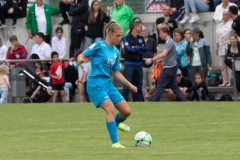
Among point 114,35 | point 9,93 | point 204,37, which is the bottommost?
point 9,93

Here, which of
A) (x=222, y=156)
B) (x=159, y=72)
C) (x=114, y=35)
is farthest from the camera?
(x=159, y=72)

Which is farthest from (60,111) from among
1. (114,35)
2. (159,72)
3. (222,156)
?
(222,156)

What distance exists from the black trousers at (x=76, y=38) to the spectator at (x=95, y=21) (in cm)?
71

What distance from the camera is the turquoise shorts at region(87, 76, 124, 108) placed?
1128cm

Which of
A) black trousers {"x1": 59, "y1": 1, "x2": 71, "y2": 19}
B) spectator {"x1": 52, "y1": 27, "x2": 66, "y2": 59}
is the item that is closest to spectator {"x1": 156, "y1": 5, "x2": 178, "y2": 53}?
spectator {"x1": 52, "y1": 27, "x2": 66, "y2": 59}

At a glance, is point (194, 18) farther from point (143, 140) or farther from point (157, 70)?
point (143, 140)

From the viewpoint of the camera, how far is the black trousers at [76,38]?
24781 millimetres

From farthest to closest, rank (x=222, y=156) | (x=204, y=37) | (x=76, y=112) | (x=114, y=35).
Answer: (x=204, y=37) → (x=76, y=112) → (x=114, y=35) → (x=222, y=156)

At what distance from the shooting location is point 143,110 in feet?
60.7

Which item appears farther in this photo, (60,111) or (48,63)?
(48,63)

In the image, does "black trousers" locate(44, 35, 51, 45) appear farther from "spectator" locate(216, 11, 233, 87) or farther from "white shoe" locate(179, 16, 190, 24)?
"spectator" locate(216, 11, 233, 87)

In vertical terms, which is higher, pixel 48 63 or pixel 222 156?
pixel 222 156

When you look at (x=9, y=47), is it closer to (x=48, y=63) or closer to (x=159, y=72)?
(x=48, y=63)

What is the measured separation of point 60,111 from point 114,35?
25.6 ft
